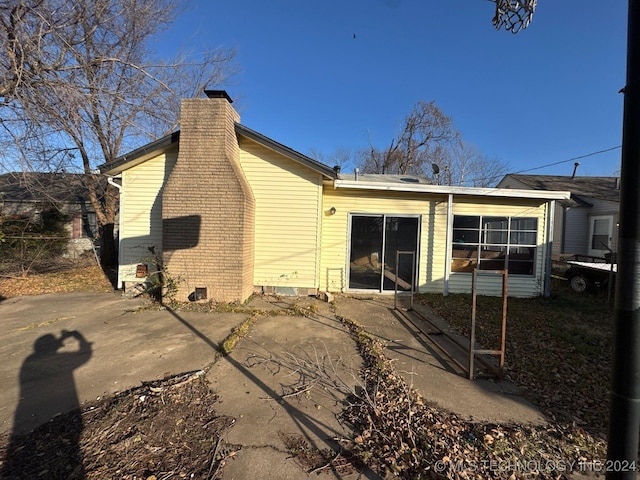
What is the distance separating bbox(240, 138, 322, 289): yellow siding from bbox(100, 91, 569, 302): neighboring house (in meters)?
0.03

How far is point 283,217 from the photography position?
314 inches

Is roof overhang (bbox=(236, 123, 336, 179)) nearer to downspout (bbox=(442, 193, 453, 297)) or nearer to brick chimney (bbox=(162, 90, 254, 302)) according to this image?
brick chimney (bbox=(162, 90, 254, 302))

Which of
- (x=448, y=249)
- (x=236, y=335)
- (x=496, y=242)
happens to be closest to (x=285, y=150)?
(x=236, y=335)

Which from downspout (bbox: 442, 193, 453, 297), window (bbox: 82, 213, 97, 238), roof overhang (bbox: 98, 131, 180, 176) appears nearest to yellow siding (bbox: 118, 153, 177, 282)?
roof overhang (bbox: 98, 131, 180, 176)

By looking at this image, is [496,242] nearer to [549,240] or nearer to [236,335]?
[549,240]

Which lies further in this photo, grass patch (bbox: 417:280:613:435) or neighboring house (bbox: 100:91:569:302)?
neighboring house (bbox: 100:91:569:302)

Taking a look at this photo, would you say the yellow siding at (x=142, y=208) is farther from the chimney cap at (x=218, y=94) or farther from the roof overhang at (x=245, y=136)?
the chimney cap at (x=218, y=94)

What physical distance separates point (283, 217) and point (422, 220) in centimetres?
406

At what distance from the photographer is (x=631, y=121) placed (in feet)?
4.91

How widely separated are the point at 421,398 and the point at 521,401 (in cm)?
119

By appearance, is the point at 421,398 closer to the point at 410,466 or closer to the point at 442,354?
the point at 410,466

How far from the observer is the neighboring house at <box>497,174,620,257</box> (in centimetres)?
1541

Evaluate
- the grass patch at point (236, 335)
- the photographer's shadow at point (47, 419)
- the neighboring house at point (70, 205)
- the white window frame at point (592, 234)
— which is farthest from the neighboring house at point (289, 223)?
the white window frame at point (592, 234)

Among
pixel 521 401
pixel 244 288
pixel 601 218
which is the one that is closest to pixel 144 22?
pixel 244 288
